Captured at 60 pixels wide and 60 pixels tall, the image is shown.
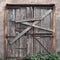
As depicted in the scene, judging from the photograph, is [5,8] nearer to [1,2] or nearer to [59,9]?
[1,2]

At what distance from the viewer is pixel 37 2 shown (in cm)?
1035

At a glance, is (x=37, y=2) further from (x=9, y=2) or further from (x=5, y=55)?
(x=5, y=55)

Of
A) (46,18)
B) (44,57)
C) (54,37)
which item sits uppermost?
(46,18)

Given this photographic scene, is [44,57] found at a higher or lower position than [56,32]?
lower

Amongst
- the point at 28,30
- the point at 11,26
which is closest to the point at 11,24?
the point at 11,26

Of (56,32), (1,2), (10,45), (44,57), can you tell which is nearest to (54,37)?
(56,32)

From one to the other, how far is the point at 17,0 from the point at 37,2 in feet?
2.41

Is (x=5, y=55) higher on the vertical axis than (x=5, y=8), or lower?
lower

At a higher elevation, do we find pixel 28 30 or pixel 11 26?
pixel 11 26

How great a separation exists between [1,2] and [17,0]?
1.93 ft

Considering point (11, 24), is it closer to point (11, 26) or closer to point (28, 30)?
point (11, 26)

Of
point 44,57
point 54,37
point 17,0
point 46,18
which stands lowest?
point 44,57

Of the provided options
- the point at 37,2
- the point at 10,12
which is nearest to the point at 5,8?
the point at 10,12

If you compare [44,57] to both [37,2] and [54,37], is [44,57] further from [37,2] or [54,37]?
[37,2]
